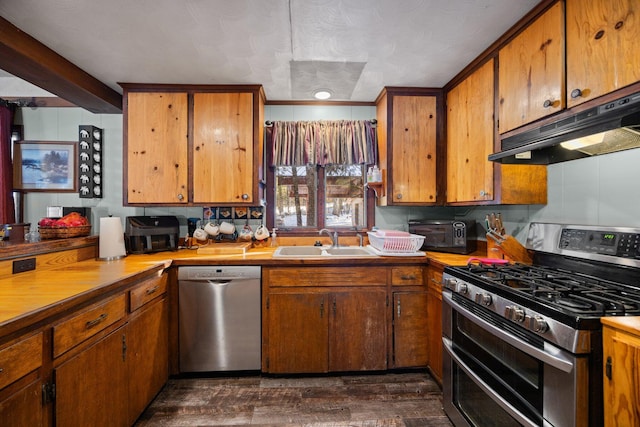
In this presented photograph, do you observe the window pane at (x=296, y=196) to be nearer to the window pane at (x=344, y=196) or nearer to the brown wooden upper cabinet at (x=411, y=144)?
the window pane at (x=344, y=196)

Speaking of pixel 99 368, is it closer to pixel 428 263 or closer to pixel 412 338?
pixel 412 338

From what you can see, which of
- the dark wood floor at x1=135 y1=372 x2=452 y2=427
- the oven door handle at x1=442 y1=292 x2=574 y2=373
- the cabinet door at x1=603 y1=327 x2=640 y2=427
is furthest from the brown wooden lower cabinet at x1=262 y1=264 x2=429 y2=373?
the cabinet door at x1=603 y1=327 x2=640 y2=427

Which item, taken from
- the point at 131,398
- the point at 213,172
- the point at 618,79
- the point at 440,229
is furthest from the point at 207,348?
the point at 618,79

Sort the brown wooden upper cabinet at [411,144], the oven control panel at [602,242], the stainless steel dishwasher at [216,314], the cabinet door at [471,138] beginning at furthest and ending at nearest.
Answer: the brown wooden upper cabinet at [411,144] → the stainless steel dishwasher at [216,314] → the cabinet door at [471,138] → the oven control panel at [602,242]

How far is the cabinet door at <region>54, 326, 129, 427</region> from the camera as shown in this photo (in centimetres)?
113

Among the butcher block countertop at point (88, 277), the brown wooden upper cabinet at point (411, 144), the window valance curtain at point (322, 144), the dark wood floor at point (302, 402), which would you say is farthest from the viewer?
the window valance curtain at point (322, 144)

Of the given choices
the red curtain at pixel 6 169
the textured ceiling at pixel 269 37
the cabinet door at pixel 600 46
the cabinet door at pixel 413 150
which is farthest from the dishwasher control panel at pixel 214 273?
the cabinet door at pixel 600 46

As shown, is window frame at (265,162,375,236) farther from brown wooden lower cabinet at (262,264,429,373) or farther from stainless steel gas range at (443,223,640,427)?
stainless steel gas range at (443,223,640,427)

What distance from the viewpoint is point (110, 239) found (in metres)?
2.11

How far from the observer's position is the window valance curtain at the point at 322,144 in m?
2.72

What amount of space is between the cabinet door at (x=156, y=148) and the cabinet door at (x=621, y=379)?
8.61 feet

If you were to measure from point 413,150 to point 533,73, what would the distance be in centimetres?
101

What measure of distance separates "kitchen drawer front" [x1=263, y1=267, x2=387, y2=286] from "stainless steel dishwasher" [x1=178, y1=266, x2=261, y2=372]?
6.4 inches

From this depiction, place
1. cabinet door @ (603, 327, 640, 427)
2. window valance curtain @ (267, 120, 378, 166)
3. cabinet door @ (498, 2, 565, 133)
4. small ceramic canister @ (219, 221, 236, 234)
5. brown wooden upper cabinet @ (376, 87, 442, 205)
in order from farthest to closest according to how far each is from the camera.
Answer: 1. window valance curtain @ (267, 120, 378, 166)
2. small ceramic canister @ (219, 221, 236, 234)
3. brown wooden upper cabinet @ (376, 87, 442, 205)
4. cabinet door @ (498, 2, 565, 133)
5. cabinet door @ (603, 327, 640, 427)
